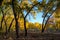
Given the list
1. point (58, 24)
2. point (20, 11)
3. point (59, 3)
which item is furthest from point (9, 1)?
point (58, 24)

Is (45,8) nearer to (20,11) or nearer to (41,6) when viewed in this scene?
(41,6)

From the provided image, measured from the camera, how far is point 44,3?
3155 cm

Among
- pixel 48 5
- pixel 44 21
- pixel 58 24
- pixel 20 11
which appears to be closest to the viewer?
pixel 20 11

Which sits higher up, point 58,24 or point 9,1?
point 9,1

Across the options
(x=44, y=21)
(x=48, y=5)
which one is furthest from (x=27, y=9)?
(x=44, y=21)

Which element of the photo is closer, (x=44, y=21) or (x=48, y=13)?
(x=48, y=13)

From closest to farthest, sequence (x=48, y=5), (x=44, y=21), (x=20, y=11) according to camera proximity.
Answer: (x=20, y=11) → (x=48, y=5) → (x=44, y=21)

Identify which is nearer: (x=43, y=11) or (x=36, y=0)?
(x=36, y=0)

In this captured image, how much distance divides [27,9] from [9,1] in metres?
4.62

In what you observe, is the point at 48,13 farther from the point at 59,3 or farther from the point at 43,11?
the point at 59,3

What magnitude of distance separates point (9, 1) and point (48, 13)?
9.09m

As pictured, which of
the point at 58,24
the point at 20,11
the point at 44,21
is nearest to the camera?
the point at 20,11

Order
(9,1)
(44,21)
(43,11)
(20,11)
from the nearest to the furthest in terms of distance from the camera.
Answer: (9,1) → (20,11) → (43,11) → (44,21)

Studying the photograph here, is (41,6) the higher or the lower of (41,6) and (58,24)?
the higher
